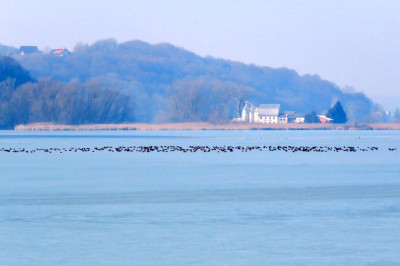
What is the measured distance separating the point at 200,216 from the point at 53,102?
10771cm

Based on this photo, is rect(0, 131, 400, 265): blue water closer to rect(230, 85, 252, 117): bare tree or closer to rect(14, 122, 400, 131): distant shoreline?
rect(14, 122, 400, 131): distant shoreline

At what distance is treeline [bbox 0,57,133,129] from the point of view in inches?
4764

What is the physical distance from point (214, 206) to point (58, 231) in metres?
4.66

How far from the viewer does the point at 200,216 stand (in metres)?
16.1

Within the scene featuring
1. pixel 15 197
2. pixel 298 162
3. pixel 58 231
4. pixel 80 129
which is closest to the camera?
pixel 58 231

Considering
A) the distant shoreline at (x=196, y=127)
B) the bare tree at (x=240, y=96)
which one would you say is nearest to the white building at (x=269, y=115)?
the bare tree at (x=240, y=96)

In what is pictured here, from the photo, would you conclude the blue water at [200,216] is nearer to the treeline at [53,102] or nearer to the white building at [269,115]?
the treeline at [53,102]

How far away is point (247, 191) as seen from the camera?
21.4 meters

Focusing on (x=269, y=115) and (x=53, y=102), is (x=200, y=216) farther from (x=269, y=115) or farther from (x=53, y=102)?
(x=269, y=115)

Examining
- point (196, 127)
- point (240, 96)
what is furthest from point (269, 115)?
point (196, 127)

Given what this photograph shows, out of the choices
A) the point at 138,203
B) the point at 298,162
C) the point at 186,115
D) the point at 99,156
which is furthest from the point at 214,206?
the point at 186,115

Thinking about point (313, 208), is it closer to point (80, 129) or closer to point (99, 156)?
point (99, 156)

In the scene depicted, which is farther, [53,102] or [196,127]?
[196,127]

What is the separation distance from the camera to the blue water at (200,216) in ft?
39.5
